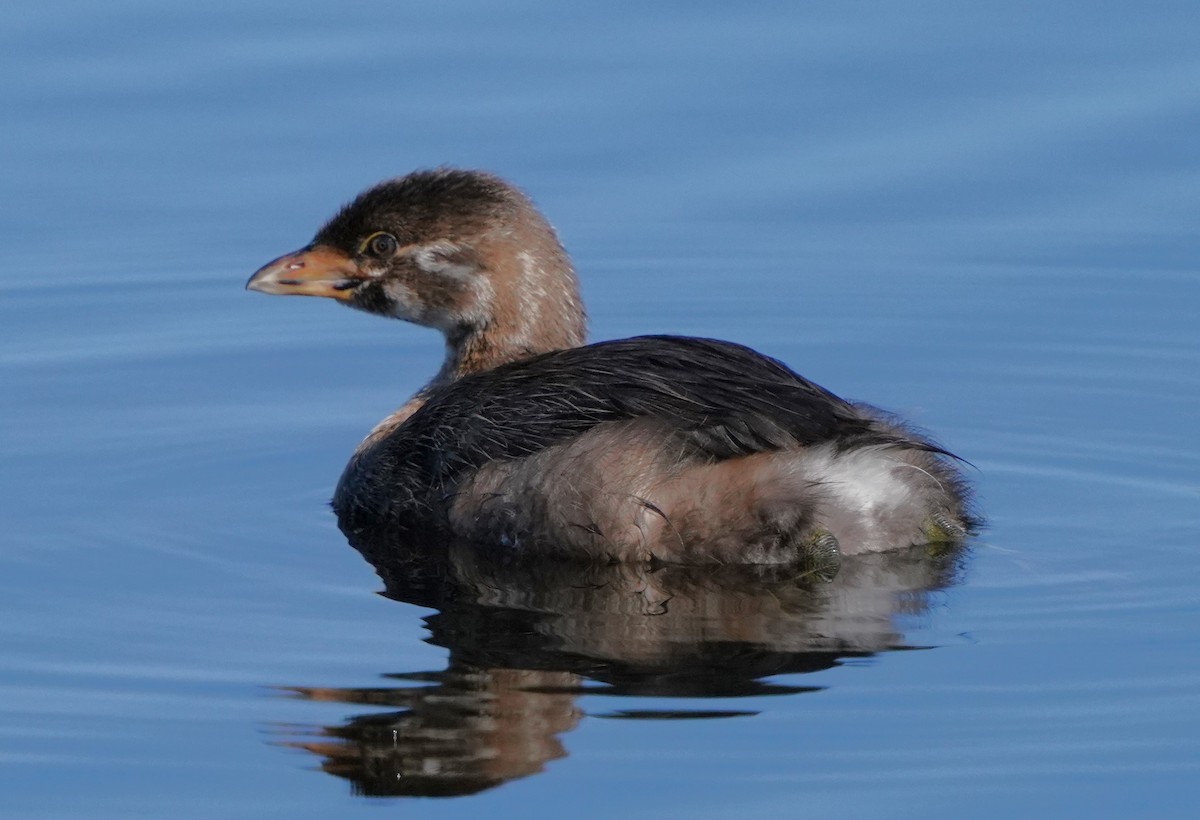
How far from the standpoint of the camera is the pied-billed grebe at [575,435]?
27.0 feet

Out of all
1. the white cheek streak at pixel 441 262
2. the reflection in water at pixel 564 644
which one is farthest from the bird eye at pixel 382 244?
the reflection in water at pixel 564 644

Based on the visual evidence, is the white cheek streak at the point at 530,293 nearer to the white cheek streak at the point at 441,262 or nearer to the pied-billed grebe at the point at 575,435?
the pied-billed grebe at the point at 575,435

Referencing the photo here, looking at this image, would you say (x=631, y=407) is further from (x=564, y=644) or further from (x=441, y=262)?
(x=441, y=262)

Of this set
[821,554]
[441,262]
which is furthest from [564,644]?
[441,262]

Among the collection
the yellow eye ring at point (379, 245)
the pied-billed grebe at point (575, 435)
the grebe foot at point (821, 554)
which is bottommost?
the grebe foot at point (821, 554)

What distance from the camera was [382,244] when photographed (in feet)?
32.1

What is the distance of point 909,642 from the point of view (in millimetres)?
7586

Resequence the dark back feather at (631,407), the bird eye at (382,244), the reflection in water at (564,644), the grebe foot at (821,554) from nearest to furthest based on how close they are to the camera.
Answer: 1. the reflection in water at (564,644)
2. the grebe foot at (821,554)
3. the dark back feather at (631,407)
4. the bird eye at (382,244)

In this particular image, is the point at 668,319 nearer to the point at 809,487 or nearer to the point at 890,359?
the point at 890,359

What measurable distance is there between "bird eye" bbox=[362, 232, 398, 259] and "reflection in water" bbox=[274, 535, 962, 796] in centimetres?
133

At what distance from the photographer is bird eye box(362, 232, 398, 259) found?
9.77 meters

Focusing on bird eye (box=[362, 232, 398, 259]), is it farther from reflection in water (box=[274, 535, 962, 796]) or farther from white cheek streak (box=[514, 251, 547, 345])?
reflection in water (box=[274, 535, 962, 796])

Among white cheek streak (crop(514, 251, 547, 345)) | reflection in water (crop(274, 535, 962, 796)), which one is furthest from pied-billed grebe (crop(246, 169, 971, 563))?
reflection in water (crop(274, 535, 962, 796))

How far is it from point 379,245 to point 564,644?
259 cm
